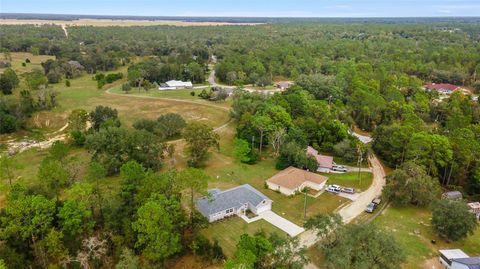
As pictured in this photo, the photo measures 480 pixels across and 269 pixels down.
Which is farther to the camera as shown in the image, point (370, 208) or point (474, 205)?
point (474, 205)

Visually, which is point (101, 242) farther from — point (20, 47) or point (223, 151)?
point (20, 47)

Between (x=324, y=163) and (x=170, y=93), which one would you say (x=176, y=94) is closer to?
(x=170, y=93)

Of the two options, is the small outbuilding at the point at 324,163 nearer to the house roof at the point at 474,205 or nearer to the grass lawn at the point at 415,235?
the grass lawn at the point at 415,235

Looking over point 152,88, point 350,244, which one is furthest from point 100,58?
point 350,244

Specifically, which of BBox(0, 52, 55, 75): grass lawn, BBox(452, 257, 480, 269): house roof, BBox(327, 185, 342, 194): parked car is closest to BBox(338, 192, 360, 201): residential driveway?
BBox(327, 185, 342, 194): parked car

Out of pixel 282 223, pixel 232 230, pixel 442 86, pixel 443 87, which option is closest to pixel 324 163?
pixel 282 223

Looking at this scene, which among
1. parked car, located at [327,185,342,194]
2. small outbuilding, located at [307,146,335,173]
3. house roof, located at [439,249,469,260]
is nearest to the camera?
house roof, located at [439,249,469,260]

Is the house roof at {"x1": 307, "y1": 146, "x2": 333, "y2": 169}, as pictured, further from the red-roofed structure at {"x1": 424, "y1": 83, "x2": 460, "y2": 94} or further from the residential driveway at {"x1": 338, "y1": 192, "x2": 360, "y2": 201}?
the red-roofed structure at {"x1": 424, "y1": 83, "x2": 460, "y2": 94}
